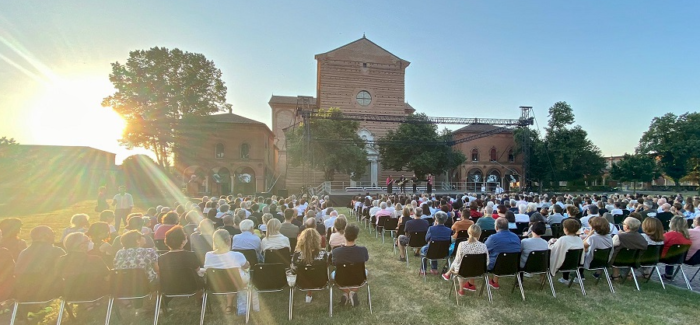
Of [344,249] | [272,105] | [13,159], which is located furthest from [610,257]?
[13,159]

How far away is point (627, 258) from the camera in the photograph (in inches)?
219

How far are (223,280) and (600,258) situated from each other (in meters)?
5.80

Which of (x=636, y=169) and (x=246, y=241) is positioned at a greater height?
(x=636, y=169)

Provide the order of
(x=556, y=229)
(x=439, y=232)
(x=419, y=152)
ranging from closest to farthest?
(x=439, y=232), (x=556, y=229), (x=419, y=152)

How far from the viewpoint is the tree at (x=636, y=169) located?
40812mm

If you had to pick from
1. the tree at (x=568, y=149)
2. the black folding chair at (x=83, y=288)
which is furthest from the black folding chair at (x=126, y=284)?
the tree at (x=568, y=149)

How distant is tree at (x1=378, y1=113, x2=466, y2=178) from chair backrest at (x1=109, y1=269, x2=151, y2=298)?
28320mm

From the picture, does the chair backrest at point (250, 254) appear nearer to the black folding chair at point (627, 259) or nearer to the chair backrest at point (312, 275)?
the chair backrest at point (312, 275)

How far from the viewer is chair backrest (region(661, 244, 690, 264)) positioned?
5.68m

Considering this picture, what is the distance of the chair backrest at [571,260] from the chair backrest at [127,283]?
605cm

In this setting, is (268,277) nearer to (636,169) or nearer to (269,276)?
(269,276)

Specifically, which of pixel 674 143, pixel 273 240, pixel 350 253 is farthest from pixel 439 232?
pixel 674 143

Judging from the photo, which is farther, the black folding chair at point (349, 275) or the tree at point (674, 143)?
the tree at point (674, 143)

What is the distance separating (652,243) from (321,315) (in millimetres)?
5695
